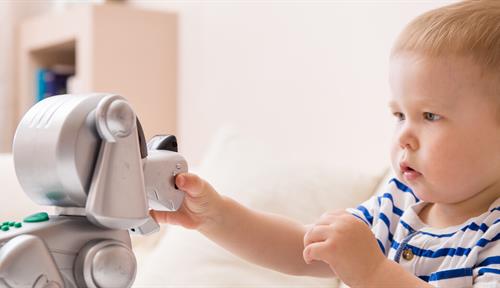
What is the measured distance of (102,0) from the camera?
2.71 metres

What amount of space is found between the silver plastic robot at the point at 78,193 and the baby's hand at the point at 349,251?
0.20m

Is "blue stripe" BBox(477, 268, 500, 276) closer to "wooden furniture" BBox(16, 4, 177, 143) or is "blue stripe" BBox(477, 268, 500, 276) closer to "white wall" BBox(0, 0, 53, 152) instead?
"wooden furniture" BBox(16, 4, 177, 143)

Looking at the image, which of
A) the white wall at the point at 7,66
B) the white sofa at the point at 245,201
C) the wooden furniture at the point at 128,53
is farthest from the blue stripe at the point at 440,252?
the white wall at the point at 7,66

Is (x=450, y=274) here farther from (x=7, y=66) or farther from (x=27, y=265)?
(x=7, y=66)

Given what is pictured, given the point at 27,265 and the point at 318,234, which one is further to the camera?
the point at 318,234

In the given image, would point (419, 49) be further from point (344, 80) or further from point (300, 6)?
point (300, 6)

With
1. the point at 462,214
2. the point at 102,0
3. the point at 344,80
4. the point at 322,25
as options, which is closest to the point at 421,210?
the point at 462,214

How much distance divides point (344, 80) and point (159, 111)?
100 centimetres

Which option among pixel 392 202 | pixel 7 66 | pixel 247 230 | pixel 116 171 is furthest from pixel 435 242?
pixel 7 66

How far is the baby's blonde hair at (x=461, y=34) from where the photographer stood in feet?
2.68

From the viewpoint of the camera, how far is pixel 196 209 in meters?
0.89

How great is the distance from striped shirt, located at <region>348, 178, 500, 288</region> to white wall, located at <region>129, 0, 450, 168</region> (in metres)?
0.68

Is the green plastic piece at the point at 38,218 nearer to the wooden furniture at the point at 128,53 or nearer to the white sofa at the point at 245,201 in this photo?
the white sofa at the point at 245,201

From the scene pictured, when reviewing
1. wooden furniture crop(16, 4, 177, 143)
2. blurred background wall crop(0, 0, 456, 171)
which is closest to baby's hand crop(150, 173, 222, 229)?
blurred background wall crop(0, 0, 456, 171)
